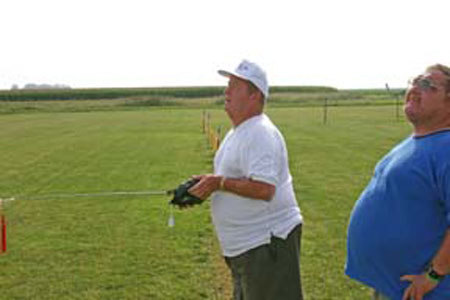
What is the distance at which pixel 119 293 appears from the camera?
5.47m

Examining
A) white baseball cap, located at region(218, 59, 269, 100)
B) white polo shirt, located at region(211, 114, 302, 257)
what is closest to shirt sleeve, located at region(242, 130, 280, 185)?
white polo shirt, located at region(211, 114, 302, 257)

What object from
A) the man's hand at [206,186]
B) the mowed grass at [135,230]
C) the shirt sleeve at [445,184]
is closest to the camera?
the shirt sleeve at [445,184]

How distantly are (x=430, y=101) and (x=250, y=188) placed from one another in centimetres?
114

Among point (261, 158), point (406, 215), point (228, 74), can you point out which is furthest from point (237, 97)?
point (406, 215)

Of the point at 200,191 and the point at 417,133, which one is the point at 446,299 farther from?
the point at 200,191

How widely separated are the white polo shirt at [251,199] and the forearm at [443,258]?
1.03 meters

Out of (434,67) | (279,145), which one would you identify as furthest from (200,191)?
(434,67)

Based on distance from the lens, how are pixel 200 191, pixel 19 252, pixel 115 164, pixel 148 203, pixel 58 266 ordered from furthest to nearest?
pixel 115 164 < pixel 148 203 < pixel 19 252 < pixel 58 266 < pixel 200 191

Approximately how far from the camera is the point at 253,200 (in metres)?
3.31

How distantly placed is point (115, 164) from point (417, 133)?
43.9 feet

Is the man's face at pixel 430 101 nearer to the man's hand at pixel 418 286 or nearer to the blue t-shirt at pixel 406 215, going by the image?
the blue t-shirt at pixel 406 215

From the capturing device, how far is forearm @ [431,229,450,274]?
102 inches

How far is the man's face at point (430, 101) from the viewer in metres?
2.71

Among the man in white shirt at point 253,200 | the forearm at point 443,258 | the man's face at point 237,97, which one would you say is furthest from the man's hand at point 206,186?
the forearm at point 443,258
